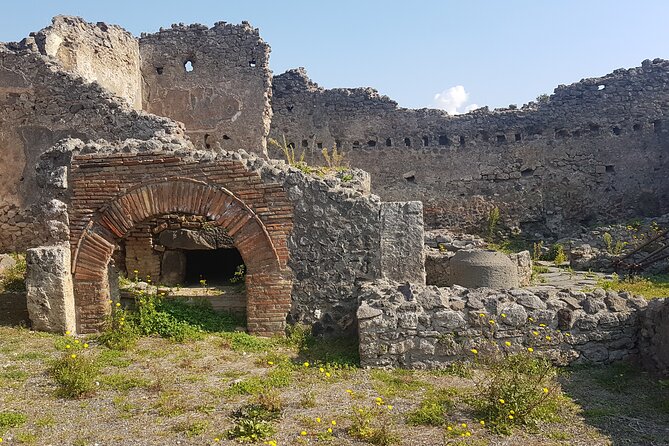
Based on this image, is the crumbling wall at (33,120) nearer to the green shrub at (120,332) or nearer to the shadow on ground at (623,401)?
the green shrub at (120,332)

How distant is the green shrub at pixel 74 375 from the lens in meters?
5.10

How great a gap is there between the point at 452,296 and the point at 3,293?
672cm

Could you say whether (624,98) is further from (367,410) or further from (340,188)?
(367,410)

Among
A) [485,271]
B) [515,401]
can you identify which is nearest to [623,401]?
[515,401]

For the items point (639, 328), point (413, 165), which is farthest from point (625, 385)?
point (413, 165)

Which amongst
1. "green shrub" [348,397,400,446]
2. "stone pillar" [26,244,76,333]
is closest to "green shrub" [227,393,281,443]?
"green shrub" [348,397,400,446]

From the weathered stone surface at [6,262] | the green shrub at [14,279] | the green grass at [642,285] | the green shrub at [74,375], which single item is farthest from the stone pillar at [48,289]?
the green grass at [642,285]

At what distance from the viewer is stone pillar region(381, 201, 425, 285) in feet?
23.2

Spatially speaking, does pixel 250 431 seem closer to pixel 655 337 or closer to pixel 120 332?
pixel 120 332

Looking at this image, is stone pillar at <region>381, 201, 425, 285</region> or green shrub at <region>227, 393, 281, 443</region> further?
stone pillar at <region>381, 201, 425, 285</region>

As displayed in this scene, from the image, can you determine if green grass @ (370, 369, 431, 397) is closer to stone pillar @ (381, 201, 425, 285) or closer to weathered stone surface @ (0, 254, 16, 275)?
stone pillar @ (381, 201, 425, 285)

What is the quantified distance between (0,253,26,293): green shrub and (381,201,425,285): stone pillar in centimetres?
580

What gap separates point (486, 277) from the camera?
864 centimetres

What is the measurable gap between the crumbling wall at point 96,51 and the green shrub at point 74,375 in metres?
6.77
